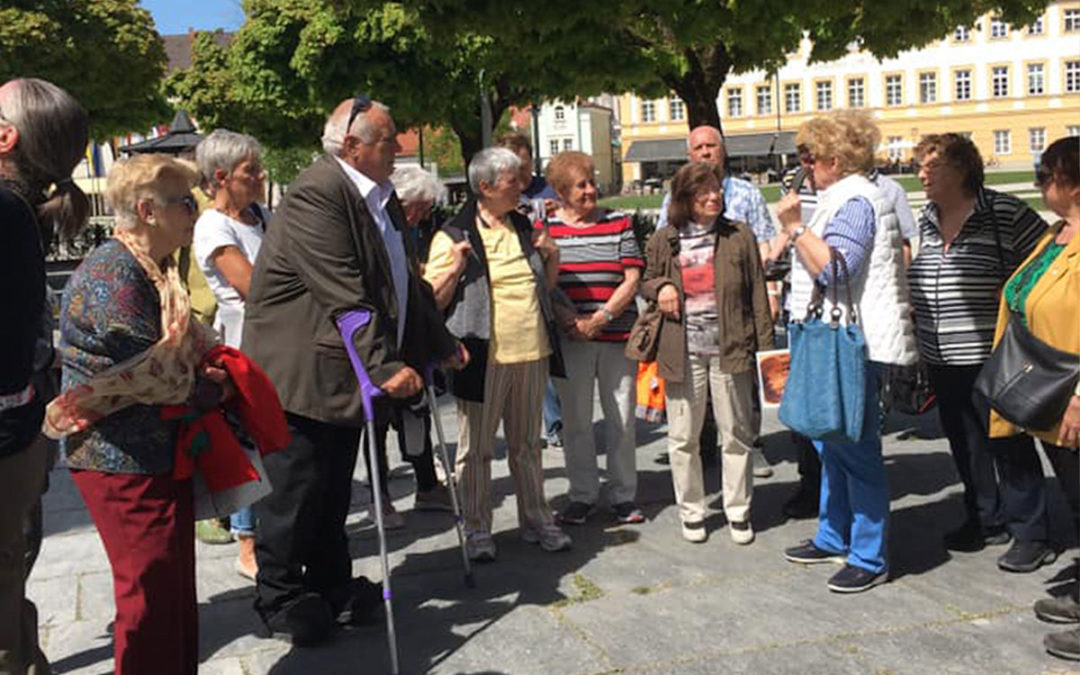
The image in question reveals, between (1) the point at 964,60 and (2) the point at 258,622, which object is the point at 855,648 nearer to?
(2) the point at 258,622

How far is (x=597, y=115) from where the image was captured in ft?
296

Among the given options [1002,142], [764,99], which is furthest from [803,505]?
[764,99]

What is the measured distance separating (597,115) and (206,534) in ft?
284

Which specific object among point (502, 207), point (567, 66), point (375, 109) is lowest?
point (502, 207)

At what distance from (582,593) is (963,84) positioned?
79412mm

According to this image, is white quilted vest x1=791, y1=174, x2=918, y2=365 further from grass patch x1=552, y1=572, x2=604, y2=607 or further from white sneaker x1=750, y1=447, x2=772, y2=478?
white sneaker x1=750, y1=447, x2=772, y2=478

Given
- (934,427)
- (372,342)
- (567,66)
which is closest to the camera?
(372,342)

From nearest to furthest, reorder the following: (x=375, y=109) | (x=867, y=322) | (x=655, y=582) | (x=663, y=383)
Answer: (x=375, y=109)
(x=867, y=322)
(x=655, y=582)
(x=663, y=383)

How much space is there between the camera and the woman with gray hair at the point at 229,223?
493 cm

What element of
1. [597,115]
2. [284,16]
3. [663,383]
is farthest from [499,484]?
[597,115]

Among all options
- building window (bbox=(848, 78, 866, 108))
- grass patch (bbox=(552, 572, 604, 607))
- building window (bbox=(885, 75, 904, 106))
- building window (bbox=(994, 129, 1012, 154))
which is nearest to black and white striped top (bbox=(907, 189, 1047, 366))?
grass patch (bbox=(552, 572, 604, 607))

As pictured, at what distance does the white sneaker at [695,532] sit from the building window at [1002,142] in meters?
78.3

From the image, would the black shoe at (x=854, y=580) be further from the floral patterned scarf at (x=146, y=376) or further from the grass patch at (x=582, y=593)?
the floral patterned scarf at (x=146, y=376)

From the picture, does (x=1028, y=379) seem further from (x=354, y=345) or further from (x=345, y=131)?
(x=345, y=131)
